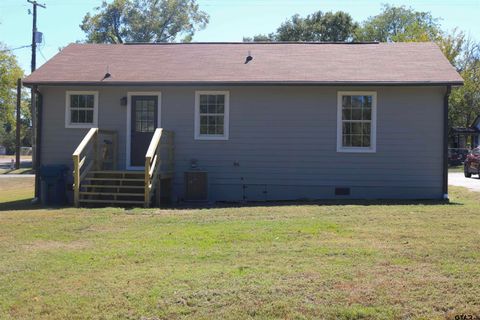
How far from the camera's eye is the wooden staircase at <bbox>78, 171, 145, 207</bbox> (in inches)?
477

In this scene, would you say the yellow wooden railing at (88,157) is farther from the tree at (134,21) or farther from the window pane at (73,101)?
the tree at (134,21)

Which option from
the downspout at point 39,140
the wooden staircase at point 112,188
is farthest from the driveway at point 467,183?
the downspout at point 39,140

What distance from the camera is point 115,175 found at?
41.7 feet

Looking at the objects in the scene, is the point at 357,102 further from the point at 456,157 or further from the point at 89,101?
the point at 456,157

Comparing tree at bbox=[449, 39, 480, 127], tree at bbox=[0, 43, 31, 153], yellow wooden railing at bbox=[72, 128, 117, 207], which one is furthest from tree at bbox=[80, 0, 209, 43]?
yellow wooden railing at bbox=[72, 128, 117, 207]

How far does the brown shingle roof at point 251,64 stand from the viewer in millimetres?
13312

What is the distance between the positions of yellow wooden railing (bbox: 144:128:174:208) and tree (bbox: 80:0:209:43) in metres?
36.9

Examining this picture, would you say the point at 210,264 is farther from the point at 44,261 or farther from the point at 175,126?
the point at 175,126

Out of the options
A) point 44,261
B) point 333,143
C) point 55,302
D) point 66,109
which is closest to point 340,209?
point 333,143

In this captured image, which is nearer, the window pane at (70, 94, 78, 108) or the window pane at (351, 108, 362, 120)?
the window pane at (351, 108, 362, 120)

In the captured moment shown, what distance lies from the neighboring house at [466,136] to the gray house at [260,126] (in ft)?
91.3

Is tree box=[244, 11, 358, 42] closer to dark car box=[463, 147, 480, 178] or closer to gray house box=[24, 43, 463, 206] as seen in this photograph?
dark car box=[463, 147, 480, 178]

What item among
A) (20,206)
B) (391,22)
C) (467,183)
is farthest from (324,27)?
(20,206)

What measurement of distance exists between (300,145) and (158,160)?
3593 millimetres
